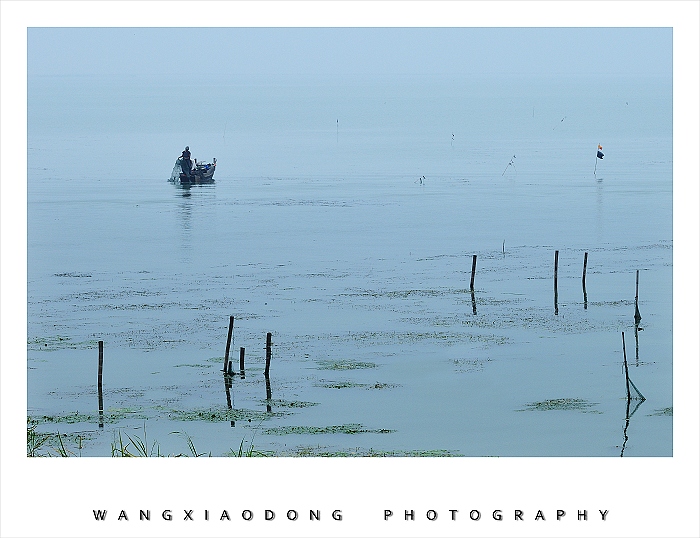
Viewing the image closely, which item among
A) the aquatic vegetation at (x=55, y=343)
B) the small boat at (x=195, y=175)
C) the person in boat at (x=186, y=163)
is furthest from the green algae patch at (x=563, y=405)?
the small boat at (x=195, y=175)

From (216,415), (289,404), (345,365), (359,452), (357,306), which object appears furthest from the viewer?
(357,306)

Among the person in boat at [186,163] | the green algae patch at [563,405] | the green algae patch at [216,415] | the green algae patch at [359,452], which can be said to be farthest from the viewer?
the person in boat at [186,163]

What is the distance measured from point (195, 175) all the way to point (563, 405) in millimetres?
56398

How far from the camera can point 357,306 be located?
28.6 m

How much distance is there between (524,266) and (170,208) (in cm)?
2729

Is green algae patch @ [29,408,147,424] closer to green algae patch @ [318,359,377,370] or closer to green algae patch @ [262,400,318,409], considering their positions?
green algae patch @ [262,400,318,409]

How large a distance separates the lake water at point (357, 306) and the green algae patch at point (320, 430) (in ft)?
0.15

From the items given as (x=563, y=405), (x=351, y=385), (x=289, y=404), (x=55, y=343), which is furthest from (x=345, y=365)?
(x=55, y=343)

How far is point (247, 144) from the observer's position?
362ft

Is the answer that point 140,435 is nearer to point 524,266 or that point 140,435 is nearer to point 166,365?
point 166,365

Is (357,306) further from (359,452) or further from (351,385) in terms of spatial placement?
(359,452)

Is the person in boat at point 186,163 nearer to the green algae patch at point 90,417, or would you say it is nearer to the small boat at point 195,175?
the small boat at point 195,175

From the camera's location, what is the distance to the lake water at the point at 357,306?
16656 mm
